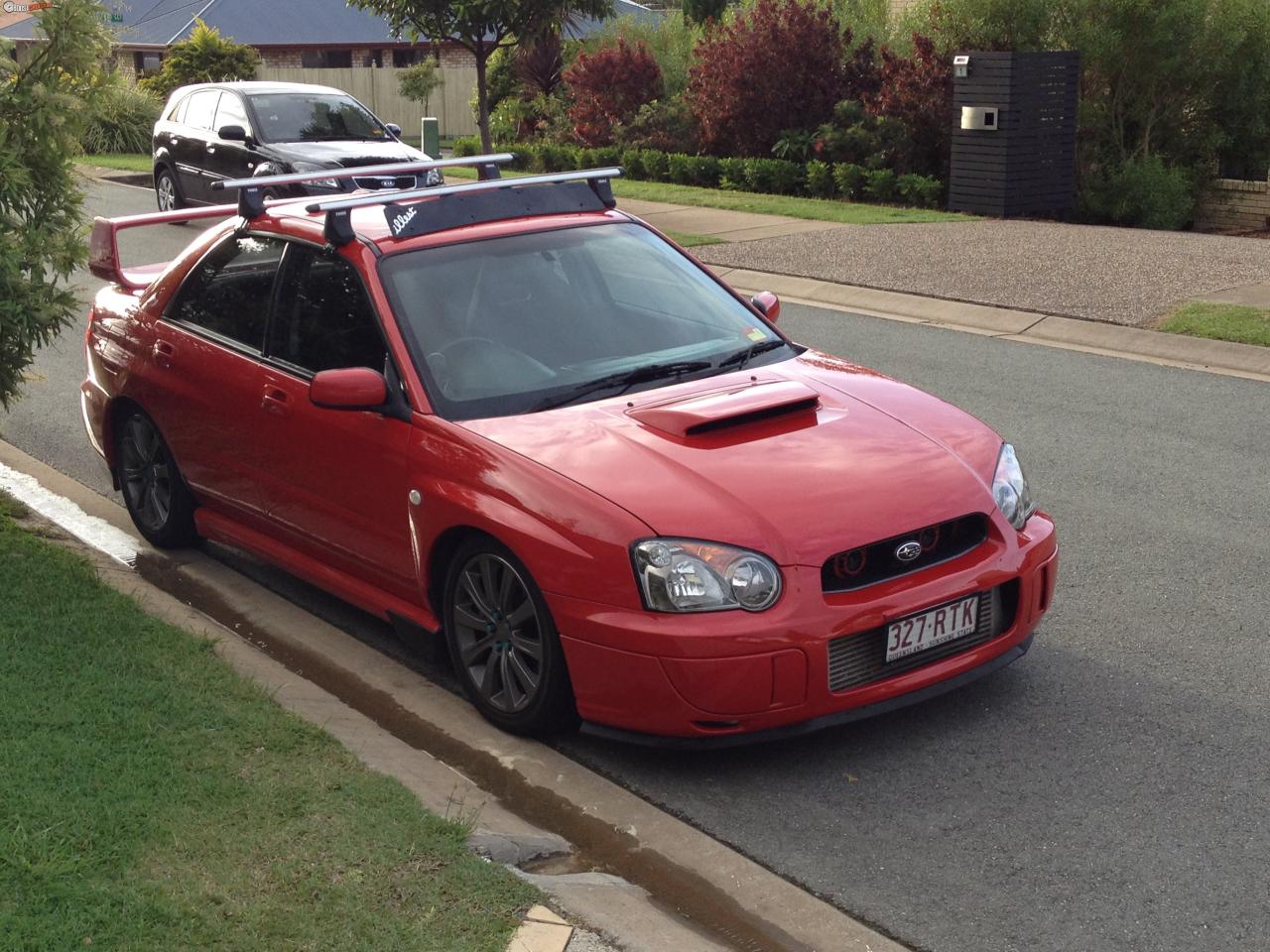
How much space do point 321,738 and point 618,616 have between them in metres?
0.99

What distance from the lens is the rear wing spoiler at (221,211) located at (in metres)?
6.52

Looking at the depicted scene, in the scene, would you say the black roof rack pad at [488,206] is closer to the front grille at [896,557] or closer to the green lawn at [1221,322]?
the front grille at [896,557]

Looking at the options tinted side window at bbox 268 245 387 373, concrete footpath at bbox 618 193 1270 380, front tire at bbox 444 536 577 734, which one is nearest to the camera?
front tire at bbox 444 536 577 734

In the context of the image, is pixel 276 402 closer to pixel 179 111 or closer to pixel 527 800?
pixel 527 800

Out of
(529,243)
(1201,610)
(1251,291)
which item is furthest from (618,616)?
(1251,291)

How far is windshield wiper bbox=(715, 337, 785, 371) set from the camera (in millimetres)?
5914

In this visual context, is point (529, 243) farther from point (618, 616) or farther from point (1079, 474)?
point (1079, 474)

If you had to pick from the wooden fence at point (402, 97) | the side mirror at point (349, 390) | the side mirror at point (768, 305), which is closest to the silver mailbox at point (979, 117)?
the side mirror at point (768, 305)

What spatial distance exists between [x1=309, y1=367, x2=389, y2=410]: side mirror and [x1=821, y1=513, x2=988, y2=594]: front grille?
1.69 meters

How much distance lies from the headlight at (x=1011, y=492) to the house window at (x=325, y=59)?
162 ft

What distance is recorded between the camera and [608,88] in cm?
2691

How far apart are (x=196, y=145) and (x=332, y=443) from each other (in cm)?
1569

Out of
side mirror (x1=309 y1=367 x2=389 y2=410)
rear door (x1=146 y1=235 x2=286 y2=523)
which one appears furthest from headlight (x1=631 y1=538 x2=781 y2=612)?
rear door (x1=146 y1=235 x2=286 y2=523)

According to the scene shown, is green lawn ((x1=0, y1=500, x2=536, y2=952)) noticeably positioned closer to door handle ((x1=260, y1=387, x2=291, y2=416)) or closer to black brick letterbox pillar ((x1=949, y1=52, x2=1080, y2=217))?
door handle ((x1=260, y1=387, x2=291, y2=416))
